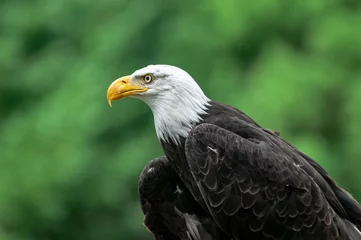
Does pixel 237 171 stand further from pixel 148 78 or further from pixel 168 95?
pixel 148 78

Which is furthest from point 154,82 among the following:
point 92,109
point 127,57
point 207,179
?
point 127,57

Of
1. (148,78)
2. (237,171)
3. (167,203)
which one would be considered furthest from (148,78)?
(167,203)

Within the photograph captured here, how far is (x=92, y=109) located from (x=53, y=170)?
182cm

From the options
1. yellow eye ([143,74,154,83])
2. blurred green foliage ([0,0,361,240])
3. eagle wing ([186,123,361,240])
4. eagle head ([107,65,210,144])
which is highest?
blurred green foliage ([0,0,361,240])

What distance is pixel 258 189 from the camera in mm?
6277

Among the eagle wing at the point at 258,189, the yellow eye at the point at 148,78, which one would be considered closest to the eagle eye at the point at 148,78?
the yellow eye at the point at 148,78

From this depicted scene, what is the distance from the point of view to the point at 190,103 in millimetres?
6508

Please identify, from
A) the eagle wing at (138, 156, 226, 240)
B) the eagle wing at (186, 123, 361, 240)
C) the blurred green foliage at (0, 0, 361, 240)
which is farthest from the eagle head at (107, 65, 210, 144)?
the blurred green foliage at (0, 0, 361, 240)

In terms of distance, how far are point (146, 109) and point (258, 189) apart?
9216mm

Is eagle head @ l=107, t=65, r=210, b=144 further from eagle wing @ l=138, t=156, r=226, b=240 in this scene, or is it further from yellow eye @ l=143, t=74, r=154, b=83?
eagle wing @ l=138, t=156, r=226, b=240

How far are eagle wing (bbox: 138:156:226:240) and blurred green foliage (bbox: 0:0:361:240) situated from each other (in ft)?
12.7

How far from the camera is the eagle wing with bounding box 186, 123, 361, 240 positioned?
20.4 ft

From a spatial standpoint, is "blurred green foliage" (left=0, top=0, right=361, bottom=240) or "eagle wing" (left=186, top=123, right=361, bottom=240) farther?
"blurred green foliage" (left=0, top=0, right=361, bottom=240)

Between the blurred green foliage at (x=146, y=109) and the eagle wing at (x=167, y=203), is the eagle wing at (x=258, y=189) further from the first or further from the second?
the blurred green foliage at (x=146, y=109)
